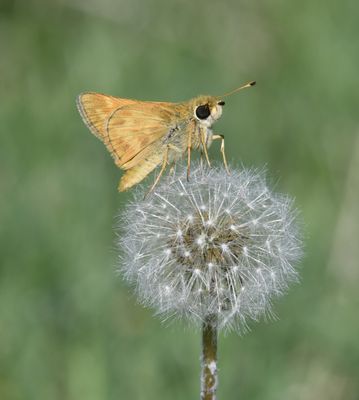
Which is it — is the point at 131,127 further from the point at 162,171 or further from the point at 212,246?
the point at 212,246

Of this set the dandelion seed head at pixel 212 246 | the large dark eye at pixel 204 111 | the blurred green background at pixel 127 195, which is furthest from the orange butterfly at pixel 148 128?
the blurred green background at pixel 127 195

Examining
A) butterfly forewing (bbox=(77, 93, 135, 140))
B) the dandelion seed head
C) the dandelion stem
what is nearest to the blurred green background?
the dandelion seed head

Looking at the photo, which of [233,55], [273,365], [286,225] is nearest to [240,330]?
[286,225]

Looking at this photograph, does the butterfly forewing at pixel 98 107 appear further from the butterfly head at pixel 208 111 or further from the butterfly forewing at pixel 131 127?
the butterfly head at pixel 208 111

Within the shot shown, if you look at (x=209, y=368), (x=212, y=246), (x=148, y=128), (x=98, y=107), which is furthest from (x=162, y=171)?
(x=209, y=368)

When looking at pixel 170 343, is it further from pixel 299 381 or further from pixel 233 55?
pixel 233 55

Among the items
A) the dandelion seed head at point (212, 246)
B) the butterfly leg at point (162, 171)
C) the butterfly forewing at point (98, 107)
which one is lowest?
the dandelion seed head at point (212, 246)
